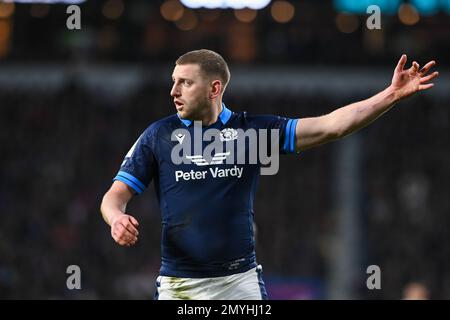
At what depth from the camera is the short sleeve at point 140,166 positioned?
5676 millimetres

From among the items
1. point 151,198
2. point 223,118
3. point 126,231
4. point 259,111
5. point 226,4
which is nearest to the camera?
point 126,231

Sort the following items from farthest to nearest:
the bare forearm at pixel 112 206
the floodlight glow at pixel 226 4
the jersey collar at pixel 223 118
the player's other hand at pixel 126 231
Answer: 1. the floodlight glow at pixel 226 4
2. the jersey collar at pixel 223 118
3. the bare forearm at pixel 112 206
4. the player's other hand at pixel 126 231

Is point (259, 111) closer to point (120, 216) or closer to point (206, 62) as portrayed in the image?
point (206, 62)

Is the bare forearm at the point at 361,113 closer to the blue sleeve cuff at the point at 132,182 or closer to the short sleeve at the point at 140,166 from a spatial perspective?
the short sleeve at the point at 140,166

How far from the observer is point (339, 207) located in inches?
827

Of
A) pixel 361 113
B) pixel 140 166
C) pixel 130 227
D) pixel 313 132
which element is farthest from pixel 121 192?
pixel 361 113

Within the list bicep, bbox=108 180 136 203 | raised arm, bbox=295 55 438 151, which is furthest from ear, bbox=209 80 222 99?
bicep, bbox=108 180 136 203

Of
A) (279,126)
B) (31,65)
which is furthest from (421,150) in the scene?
(279,126)

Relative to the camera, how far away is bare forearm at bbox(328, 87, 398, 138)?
5.45 meters

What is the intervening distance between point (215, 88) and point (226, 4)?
14815 mm

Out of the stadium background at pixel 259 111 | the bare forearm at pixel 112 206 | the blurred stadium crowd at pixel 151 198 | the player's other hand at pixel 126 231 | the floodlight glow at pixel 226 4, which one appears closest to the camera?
the player's other hand at pixel 126 231

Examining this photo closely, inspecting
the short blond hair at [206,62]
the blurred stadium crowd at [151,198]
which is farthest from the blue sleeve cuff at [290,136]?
the blurred stadium crowd at [151,198]

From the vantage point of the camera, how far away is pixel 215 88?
18.7 feet
